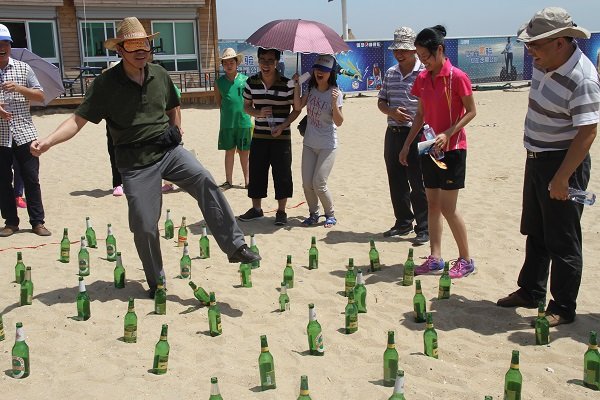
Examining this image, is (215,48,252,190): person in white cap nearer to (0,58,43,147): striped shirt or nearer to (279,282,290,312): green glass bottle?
(0,58,43,147): striped shirt

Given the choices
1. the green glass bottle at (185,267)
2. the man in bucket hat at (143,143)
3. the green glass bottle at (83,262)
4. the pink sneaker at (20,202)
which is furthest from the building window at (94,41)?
the man in bucket hat at (143,143)

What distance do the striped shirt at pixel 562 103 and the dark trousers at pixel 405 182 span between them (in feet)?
8.30

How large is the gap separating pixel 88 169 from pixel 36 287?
773 centimetres

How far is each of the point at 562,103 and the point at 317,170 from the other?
3.93 m

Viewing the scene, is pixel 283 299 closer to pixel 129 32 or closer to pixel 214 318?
pixel 214 318

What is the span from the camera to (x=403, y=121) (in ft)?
24.6

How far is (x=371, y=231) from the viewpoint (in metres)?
8.49

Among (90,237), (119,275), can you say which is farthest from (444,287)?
(90,237)

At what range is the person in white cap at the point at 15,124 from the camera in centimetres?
777

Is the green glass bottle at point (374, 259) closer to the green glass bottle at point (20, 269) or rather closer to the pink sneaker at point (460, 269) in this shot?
the pink sneaker at point (460, 269)

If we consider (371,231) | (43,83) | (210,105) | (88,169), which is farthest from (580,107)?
(210,105)

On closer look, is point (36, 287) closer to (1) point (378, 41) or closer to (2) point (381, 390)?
(2) point (381, 390)

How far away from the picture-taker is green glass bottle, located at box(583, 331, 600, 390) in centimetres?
428

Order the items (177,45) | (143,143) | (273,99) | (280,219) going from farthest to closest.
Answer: (177,45) < (280,219) < (273,99) < (143,143)
